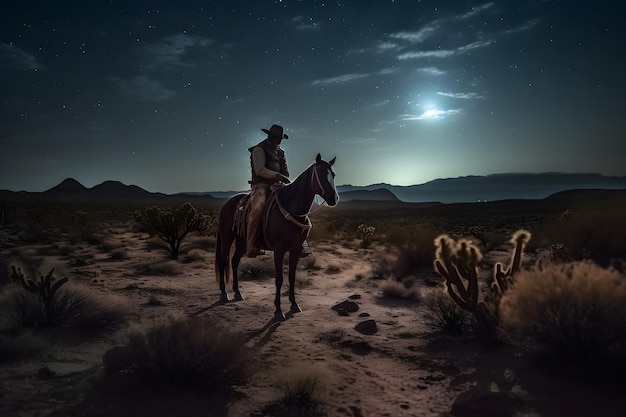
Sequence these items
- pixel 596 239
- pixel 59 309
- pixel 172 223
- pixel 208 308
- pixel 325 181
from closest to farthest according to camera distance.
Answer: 1. pixel 59 309
2. pixel 325 181
3. pixel 208 308
4. pixel 596 239
5. pixel 172 223

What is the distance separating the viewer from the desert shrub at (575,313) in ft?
14.5

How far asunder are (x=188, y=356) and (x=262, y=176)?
4463 mm

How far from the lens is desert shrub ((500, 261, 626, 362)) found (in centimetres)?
443

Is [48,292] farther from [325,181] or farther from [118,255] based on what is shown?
[118,255]

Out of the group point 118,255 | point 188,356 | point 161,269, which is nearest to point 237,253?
point 161,269

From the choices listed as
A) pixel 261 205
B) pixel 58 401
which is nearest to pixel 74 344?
pixel 58 401

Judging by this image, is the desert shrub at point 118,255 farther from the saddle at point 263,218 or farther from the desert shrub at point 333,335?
the desert shrub at point 333,335

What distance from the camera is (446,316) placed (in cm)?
676

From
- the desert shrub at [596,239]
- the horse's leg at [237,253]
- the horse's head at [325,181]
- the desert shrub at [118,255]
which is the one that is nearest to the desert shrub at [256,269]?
the horse's leg at [237,253]

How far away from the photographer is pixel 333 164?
7855mm

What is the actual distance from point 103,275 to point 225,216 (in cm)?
522

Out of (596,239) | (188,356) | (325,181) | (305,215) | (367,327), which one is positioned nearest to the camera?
(188,356)

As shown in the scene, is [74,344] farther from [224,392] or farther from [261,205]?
[261,205]

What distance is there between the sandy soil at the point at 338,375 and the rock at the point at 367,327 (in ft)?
0.44
